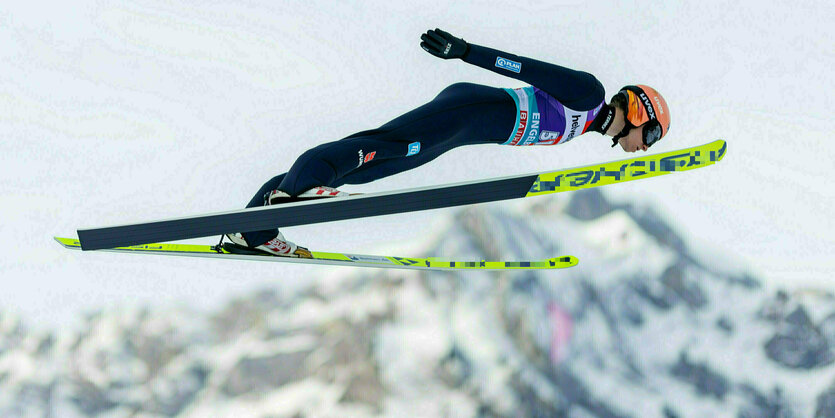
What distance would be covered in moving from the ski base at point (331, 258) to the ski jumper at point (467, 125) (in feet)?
0.46

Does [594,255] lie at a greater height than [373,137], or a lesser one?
greater

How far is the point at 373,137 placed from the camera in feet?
7.52

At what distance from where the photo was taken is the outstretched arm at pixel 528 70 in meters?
2.05

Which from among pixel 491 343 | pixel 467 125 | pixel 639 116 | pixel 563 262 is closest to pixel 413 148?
pixel 467 125

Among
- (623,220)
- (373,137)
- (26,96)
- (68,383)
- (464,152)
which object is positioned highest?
(623,220)

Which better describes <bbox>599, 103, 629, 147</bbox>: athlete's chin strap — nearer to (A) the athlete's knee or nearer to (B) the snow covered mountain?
(A) the athlete's knee

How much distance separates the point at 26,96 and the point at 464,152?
2.65 meters

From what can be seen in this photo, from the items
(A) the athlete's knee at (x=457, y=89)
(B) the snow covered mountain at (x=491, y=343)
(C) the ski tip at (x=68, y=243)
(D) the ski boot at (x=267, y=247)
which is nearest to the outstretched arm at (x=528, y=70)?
(A) the athlete's knee at (x=457, y=89)

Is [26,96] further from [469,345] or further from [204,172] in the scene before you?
[469,345]

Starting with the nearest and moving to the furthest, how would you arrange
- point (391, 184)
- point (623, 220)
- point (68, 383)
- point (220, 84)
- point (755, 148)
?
point (391, 184) → point (220, 84) → point (755, 148) → point (68, 383) → point (623, 220)

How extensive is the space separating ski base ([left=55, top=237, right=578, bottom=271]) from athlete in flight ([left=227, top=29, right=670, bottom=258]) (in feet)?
0.18

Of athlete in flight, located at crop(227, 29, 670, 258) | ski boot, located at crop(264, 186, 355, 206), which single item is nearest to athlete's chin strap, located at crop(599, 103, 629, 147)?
athlete in flight, located at crop(227, 29, 670, 258)

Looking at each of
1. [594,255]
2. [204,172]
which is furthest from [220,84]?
[594,255]

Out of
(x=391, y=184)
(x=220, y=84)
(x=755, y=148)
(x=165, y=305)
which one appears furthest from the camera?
(x=755, y=148)
